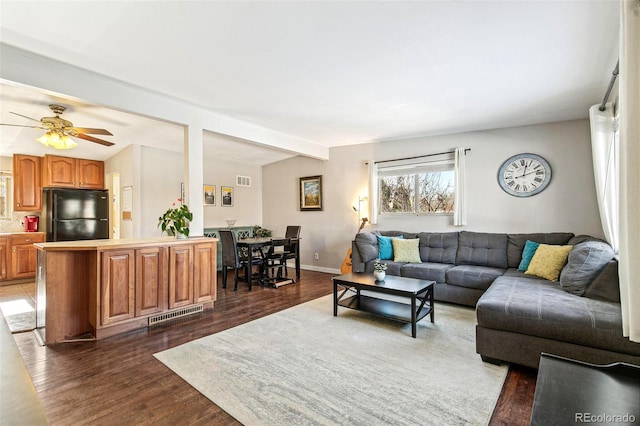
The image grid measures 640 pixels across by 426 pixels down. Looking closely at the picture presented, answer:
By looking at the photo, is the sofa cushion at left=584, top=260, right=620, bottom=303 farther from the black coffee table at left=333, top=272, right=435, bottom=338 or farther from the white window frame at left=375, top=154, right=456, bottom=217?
the white window frame at left=375, top=154, right=456, bottom=217

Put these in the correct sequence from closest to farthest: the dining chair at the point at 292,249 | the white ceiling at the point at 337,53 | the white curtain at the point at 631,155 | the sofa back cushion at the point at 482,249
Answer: the white curtain at the point at 631,155
the white ceiling at the point at 337,53
the sofa back cushion at the point at 482,249
the dining chair at the point at 292,249

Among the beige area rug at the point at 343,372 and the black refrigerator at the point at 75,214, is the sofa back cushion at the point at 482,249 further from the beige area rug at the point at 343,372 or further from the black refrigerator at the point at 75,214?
the black refrigerator at the point at 75,214

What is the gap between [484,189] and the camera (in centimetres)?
475

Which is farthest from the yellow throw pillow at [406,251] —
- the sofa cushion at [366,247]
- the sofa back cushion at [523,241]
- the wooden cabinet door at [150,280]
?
the wooden cabinet door at [150,280]

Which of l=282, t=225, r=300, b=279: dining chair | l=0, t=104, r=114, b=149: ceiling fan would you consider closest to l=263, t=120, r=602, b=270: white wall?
l=282, t=225, r=300, b=279: dining chair

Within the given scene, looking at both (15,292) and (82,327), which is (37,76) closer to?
(82,327)

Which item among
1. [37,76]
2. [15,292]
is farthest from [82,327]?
[15,292]

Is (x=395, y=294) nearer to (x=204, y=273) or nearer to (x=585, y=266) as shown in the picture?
(x=585, y=266)

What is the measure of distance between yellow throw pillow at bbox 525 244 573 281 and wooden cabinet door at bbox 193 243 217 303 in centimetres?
390

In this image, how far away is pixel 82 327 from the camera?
308 centimetres

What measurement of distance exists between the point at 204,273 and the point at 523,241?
4.29 m

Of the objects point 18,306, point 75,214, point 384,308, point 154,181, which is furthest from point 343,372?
point 75,214

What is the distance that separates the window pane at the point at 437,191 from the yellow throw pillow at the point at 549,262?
61.7 inches

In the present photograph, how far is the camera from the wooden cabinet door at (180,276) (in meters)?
3.50
